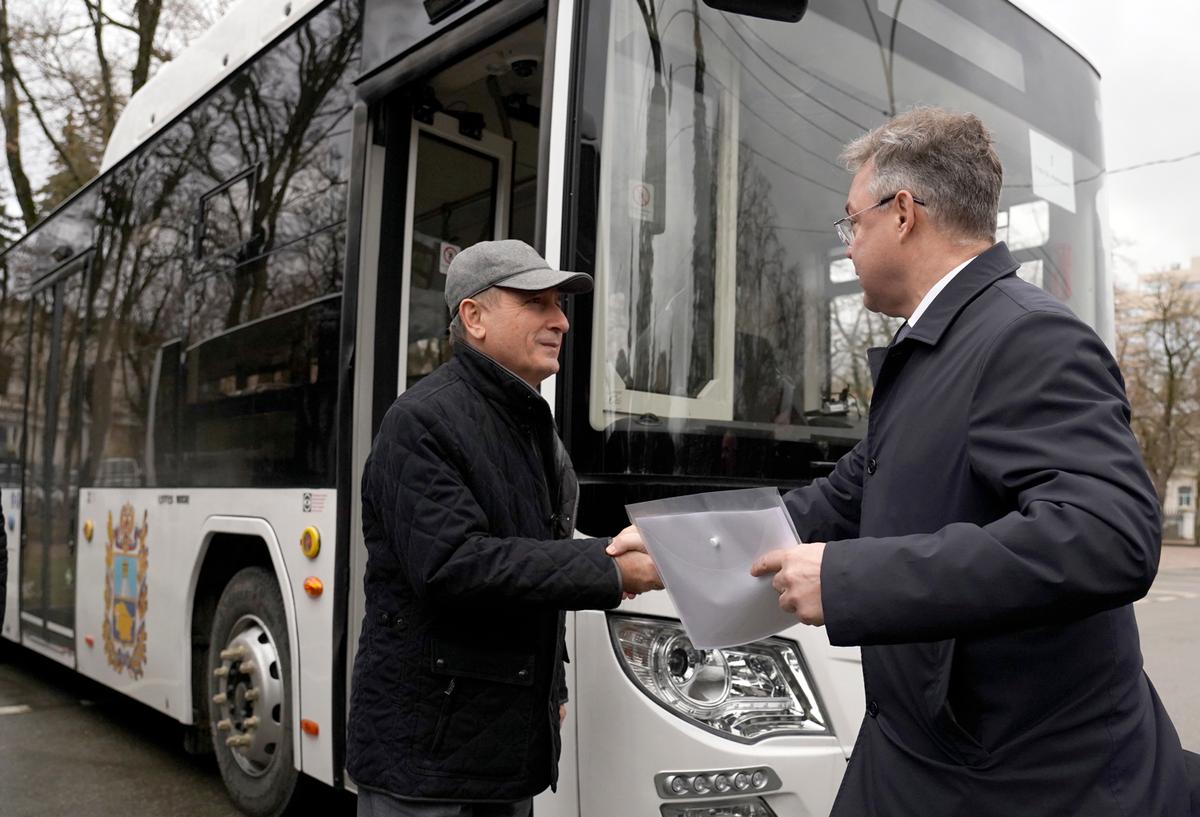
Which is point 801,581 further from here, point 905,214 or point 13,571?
point 13,571

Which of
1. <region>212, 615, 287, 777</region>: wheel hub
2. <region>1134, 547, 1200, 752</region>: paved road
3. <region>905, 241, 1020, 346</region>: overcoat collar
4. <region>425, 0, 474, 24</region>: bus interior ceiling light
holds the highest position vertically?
<region>425, 0, 474, 24</region>: bus interior ceiling light

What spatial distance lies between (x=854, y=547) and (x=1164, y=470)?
41291 millimetres

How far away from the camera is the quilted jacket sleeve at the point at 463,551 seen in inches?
91.1

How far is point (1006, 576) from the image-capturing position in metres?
1.52

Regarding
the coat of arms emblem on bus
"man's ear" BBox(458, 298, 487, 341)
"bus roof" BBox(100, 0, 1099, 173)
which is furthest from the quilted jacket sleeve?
the coat of arms emblem on bus


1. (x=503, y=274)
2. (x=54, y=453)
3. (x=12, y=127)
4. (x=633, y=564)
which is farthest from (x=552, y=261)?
(x=12, y=127)

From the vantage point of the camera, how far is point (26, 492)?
7566 mm

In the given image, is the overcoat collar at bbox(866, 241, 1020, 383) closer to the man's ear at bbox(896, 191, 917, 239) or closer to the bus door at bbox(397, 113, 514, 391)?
the man's ear at bbox(896, 191, 917, 239)

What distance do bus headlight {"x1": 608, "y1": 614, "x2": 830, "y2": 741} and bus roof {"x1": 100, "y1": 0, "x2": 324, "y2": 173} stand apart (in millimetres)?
2922

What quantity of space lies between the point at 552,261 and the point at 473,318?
0.43m

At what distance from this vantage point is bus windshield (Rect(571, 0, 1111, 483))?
119 inches

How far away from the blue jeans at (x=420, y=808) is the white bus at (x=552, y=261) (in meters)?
0.37

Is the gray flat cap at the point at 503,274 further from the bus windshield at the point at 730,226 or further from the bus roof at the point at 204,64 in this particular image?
the bus roof at the point at 204,64

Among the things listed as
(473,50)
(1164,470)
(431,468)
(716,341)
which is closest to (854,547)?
(431,468)
